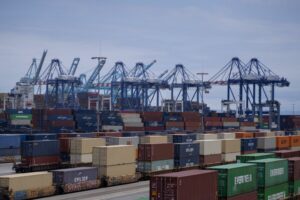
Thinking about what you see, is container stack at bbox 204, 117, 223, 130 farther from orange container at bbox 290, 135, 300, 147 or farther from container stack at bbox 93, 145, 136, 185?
container stack at bbox 93, 145, 136, 185

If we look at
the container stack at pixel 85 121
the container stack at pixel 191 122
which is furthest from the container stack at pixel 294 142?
the container stack at pixel 191 122

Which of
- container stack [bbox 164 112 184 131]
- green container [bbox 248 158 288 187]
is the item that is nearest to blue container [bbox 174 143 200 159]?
green container [bbox 248 158 288 187]

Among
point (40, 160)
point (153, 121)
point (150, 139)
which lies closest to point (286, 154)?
point (150, 139)

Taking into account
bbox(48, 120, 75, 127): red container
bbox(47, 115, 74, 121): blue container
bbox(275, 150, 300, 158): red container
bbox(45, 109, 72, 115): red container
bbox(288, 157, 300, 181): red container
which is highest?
bbox(45, 109, 72, 115): red container

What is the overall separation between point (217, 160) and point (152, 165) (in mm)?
13925

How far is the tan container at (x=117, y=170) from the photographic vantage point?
51500mm

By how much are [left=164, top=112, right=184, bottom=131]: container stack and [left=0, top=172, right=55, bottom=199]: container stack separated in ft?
246

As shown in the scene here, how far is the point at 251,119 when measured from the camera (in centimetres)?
14700

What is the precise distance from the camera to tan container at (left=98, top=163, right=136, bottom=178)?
5150 cm

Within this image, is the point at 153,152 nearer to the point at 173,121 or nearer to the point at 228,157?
the point at 228,157

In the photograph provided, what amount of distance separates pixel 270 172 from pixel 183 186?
11511 millimetres

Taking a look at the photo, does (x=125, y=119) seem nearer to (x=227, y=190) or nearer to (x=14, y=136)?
(x=14, y=136)

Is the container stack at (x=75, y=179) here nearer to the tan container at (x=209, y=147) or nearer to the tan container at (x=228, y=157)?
the tan container at (x=209, y=147)

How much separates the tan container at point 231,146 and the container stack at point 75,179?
23.8 m
